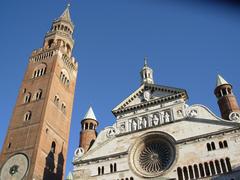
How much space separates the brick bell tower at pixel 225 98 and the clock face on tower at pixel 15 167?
1992 cm

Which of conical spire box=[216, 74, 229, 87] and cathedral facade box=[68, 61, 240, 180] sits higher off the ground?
conical spire box=[216, 74, 229, 87]

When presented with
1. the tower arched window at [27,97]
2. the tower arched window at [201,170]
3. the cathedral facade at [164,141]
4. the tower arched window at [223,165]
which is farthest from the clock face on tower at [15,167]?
the tower arched window at [223,165]

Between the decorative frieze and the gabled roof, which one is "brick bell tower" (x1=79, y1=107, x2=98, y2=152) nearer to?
the gabled roof

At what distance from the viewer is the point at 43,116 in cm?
3133

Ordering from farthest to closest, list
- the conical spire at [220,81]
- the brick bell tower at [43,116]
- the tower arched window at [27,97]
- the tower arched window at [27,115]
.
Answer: the tower arched window at [27,97] < the tower arched window at [27,115] < the brick bell tower at [43,116] < the conical spire at [220,81]

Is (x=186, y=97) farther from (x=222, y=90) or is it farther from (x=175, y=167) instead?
(x=175, y=167)

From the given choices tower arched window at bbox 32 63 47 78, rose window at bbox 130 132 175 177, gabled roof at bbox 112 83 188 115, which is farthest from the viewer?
tower arched window at bbox 32 63 47 78

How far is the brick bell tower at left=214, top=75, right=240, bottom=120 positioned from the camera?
80.1 ft

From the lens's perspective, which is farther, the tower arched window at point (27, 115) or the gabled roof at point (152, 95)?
the tower arched window at point (27, 115)

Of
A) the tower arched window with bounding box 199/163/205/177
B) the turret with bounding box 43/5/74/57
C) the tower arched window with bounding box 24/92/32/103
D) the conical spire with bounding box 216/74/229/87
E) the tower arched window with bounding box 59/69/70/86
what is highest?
the turret with bounding box 43/5/74/57

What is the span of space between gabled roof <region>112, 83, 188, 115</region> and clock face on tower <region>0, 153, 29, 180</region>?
10.7m

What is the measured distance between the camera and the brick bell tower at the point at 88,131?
2833 cm

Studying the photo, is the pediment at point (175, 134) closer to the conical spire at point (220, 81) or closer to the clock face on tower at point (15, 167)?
the conical spire at point (220, 81)

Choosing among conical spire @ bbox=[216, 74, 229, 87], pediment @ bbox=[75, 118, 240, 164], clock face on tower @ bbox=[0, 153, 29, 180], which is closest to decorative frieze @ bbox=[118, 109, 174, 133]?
pediment @ bbox=[75, 118, 240, 164]
